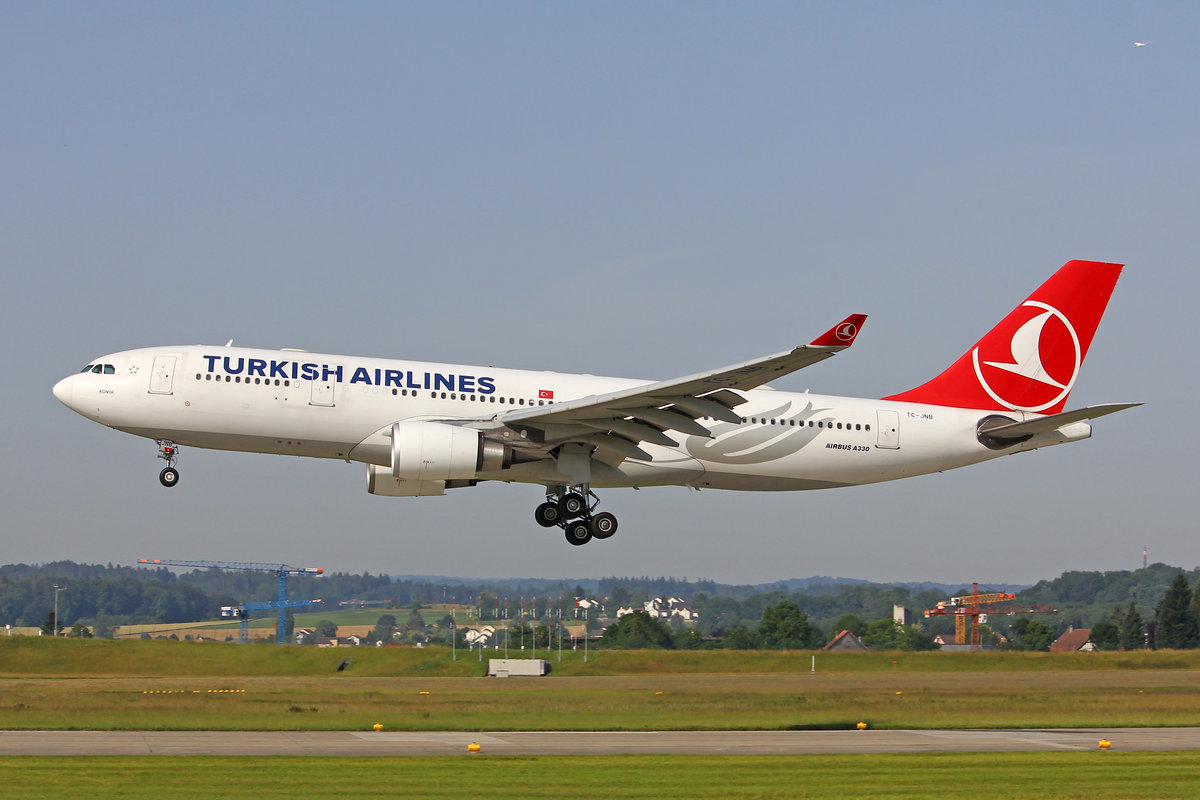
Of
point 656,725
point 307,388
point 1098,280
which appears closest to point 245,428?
point 307,388

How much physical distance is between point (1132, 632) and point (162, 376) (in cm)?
7112

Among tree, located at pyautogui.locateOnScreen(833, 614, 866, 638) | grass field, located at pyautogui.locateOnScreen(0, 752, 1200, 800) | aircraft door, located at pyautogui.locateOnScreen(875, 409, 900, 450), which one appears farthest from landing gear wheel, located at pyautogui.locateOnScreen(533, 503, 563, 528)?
tree, located at pyautogui.locateOnScreen(833, 614, 866, 638)

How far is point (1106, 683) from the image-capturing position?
47.5 m

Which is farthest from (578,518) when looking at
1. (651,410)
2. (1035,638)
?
(1035,638)

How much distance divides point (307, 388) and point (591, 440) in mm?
7453

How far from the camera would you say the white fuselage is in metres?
33.9

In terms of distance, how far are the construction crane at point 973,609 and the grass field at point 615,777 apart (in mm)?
78926

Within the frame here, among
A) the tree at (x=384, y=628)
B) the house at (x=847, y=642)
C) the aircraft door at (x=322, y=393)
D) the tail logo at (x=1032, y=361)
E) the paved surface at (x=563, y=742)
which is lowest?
the tree at (x=384, y=628)

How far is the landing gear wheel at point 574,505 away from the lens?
36.3m

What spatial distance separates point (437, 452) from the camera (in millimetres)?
33156

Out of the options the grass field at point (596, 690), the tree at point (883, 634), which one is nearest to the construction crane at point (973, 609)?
the tree at point (883, 634)

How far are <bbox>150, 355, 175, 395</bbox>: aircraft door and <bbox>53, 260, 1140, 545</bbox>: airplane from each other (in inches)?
1.0

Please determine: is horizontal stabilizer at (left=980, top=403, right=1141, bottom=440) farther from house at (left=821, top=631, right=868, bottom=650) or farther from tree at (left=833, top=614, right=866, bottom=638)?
tree at (left=833, top=614, right=866, bottom=638)

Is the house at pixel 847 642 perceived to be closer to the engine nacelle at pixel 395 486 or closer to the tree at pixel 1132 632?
the tree at pixel 1132 632
